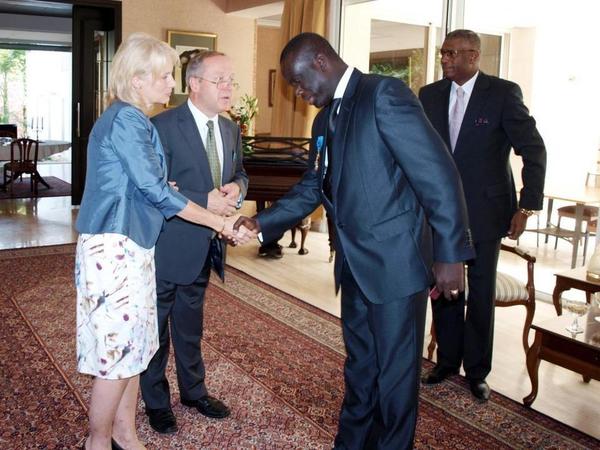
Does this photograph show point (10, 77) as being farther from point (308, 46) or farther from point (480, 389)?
point (308, 46)

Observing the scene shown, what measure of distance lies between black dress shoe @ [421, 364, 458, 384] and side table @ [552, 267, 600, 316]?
31.0 inches

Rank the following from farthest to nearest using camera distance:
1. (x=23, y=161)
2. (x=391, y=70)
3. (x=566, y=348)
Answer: (x=23, y=161), (x=391, y=70), (x=566, y=348)

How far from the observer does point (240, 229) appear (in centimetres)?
278

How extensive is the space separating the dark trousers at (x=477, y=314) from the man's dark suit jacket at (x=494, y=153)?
0.13 metres

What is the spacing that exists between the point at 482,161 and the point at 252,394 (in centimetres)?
168

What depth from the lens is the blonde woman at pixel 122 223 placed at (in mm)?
2318

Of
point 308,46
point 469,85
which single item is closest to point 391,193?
point 308,46

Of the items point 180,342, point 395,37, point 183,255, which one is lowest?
point 180,342

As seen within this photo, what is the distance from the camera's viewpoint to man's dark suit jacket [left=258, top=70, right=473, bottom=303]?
2.11 metres

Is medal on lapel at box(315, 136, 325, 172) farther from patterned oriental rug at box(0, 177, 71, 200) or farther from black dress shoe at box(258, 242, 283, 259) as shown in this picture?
patterned oriental rug at box(0, 177, 71, 200)

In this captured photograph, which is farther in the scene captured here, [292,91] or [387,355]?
[292,91]

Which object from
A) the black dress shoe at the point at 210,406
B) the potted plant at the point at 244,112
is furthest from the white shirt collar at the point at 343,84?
the potted plant at the point at 244,112

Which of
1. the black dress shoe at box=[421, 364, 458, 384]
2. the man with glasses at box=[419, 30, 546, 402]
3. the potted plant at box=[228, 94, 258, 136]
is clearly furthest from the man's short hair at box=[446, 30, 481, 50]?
the potted plant at box=[228, 94, 258, 136]

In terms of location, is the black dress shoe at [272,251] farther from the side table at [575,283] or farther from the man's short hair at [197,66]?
the man's short hair at [197,66]
